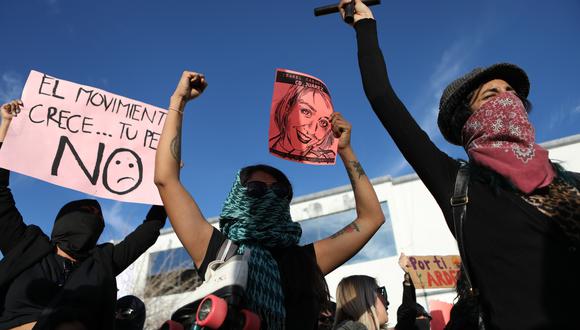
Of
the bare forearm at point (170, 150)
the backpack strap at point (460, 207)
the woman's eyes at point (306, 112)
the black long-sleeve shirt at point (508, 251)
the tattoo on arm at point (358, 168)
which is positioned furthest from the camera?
the woman's eyes at point (306, 112)

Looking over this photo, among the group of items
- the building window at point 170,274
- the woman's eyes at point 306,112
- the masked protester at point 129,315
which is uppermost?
the woman's eyes at point 306,112

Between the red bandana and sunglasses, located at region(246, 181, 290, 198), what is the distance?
859 mm

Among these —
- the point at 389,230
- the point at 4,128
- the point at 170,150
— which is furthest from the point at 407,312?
the point at 389,230

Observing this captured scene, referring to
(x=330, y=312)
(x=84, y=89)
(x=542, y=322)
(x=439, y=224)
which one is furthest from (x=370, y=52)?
(x=439, y=224)

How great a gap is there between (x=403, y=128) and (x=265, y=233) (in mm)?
747

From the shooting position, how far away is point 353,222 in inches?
86.1

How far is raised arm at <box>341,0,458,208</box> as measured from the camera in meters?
1.43

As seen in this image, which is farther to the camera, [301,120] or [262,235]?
[301,120]

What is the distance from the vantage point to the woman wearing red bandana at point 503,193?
1.18 metres

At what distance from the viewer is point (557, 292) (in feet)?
3.82

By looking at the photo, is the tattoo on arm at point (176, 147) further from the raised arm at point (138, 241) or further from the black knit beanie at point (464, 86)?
the raised arm at point (138, 241)

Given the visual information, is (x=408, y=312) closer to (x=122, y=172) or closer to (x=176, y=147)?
(x=122, y=172)

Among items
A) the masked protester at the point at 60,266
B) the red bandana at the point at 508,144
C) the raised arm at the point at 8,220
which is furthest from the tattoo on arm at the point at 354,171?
the raised arm at the point at 8,220

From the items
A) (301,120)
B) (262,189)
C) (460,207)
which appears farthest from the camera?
(301,120)
